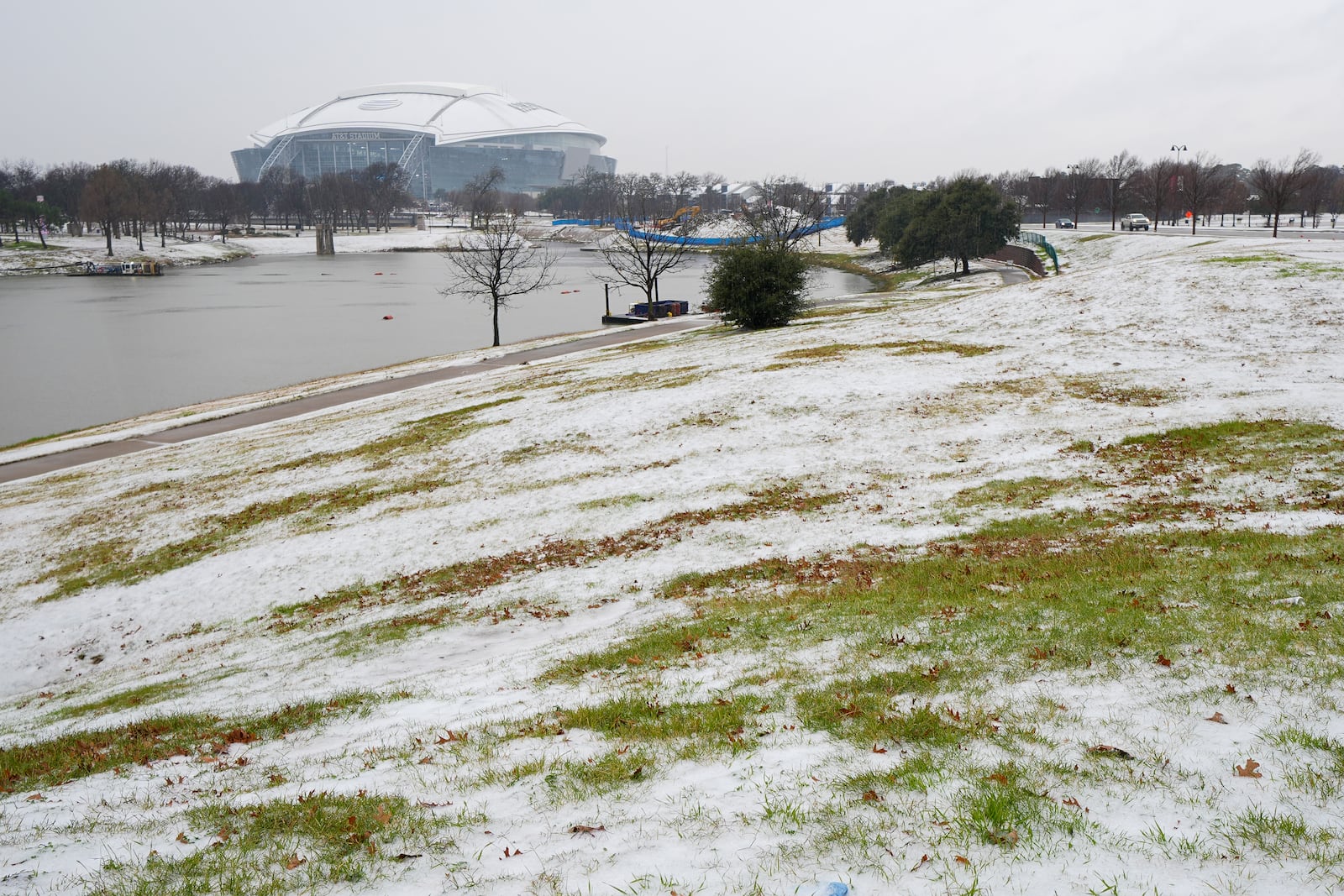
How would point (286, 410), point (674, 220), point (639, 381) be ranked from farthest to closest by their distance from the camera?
1. point (674, 220)
2. point (286, 410)
3. point (639, 381)

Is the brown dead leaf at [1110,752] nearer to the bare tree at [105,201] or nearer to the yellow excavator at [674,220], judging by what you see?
the yellow excavator at [674,220]

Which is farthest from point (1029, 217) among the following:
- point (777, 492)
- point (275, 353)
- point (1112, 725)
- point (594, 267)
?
point (1112, 725)

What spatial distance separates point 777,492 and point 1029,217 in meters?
120

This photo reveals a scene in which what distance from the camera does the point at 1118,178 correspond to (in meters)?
98.5

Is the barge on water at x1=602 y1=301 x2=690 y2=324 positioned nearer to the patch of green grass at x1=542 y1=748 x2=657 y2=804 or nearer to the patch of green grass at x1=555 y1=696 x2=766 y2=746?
the patch of green grass at x1=555 y1=696 x2=766 y2=746

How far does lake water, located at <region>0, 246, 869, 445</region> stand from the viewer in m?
40.3

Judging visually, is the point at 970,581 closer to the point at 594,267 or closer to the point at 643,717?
the point at 643,717

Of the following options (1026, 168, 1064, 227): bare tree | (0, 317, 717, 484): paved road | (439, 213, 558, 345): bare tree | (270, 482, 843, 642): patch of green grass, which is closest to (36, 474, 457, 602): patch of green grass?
(270, 482, 843, 642): patch of green grass

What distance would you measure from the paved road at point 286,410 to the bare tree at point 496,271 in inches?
294

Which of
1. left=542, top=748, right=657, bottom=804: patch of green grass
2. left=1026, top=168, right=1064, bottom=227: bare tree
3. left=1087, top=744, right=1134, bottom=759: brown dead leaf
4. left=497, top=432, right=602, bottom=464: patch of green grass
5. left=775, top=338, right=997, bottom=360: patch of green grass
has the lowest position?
left=497, top=432, right=602, bottom=464: patch of green grass

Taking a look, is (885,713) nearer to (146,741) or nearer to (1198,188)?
(146,741)

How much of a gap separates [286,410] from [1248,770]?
104ft

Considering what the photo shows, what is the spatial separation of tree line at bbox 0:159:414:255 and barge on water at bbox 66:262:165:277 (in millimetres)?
10958

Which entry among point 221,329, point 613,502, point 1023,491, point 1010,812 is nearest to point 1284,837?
point 1010,812
